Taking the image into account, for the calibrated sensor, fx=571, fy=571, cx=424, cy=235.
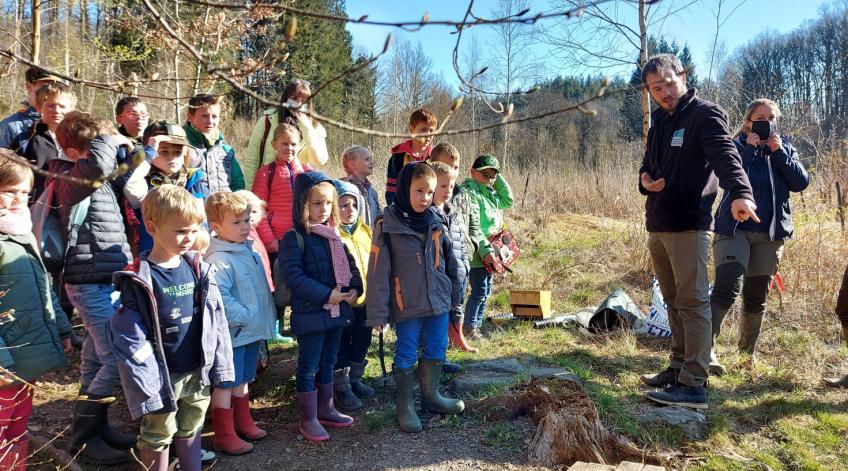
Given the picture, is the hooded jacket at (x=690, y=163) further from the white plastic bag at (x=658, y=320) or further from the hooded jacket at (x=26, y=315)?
the hooded jacket at (x=26, y=315)

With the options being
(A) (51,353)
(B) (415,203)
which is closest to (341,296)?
(B) (415,203)

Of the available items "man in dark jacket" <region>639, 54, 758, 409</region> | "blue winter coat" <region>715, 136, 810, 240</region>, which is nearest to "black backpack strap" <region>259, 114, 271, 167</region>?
"man in dark jacket" <region>639, 54, 758, 409</region>

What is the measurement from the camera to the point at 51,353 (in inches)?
101

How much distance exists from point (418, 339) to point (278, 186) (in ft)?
5.22

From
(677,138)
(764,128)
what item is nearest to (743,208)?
(677,138)

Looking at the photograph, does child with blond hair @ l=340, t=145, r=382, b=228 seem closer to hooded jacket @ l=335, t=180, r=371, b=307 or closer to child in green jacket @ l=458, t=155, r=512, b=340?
hooded jacket @ l=335, t=180, r=371, b=307

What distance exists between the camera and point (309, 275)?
3371 mm

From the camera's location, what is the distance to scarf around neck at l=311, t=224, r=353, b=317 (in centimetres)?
340

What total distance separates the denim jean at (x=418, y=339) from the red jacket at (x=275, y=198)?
1.30 metres

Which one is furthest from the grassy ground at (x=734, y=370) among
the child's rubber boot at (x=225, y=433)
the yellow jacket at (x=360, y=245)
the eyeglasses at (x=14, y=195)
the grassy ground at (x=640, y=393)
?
the eyeglasses at (x=14, y=195)

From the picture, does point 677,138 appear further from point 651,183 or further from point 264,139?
point 264,139

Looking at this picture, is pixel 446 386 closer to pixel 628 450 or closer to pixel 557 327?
pixel 628 450

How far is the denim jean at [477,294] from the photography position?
194 inches

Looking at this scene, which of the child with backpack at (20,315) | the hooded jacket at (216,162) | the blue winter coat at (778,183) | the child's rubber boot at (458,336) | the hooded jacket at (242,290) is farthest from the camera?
the child's rubber boot at (458,336)
